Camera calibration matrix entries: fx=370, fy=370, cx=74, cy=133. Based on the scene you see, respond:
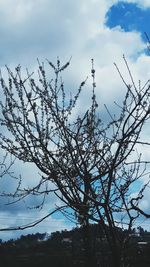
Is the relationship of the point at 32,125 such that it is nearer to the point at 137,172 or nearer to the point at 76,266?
the point at 137,172

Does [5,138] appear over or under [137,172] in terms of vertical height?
over

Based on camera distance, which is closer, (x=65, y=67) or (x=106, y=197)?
(x=106, y=197)

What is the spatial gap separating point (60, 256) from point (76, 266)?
55.4 feet

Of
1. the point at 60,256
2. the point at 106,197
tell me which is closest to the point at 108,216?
the point at 106,197

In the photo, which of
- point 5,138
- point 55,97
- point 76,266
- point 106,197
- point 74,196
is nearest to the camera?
point 106,197

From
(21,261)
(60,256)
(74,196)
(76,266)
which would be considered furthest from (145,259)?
(21,261)

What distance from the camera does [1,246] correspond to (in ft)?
8.46

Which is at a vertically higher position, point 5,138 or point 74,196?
point 5,138

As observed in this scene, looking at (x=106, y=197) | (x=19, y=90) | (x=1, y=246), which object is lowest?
(x=1, y=246)

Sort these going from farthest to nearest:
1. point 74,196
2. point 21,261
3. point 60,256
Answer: point 21,261 → point 60,256 → point 74,196

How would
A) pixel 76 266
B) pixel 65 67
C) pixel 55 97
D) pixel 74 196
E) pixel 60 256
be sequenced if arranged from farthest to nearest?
pixel 60 256
pixel 76 266
pixel 65 67
pixel 55 97
pixel 74 196

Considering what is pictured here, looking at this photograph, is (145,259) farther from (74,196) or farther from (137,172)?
(74,196)

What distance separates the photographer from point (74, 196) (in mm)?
3189

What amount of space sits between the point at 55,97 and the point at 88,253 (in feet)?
A: 9.47
